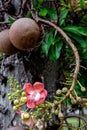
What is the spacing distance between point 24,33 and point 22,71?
249mm

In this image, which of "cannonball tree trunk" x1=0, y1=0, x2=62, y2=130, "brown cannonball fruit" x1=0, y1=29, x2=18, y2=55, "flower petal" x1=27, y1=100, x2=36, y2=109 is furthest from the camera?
"cannonball tree trunk" x1=0, y1=0, x2=62, y2=130

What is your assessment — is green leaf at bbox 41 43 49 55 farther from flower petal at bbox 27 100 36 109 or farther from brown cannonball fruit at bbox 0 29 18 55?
Result: flower petal at bbox 27 100 36 109

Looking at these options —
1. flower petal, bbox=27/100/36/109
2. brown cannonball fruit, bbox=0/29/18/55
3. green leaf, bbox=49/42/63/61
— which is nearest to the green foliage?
green leaf, bbox=49/42/63/61

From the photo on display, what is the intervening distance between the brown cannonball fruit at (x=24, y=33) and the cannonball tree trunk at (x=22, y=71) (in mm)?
179

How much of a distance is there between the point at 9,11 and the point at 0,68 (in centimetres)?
19

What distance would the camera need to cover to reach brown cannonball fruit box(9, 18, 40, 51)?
2.77 feet

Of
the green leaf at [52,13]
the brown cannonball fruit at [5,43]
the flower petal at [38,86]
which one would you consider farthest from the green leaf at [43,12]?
the flower petal at [38,86]

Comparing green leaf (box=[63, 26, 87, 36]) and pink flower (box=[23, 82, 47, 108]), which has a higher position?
green leaf (box=[63, 26, 87, 36])

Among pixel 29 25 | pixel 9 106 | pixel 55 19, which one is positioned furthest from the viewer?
pixel 9 106

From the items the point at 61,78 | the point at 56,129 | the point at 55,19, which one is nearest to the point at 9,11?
the point at 55,19

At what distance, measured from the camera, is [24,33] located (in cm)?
84

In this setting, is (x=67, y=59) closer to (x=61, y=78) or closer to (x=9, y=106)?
(x=61, y=78)

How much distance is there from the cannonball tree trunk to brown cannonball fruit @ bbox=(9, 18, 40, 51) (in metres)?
0.18

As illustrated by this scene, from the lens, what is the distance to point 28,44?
0.86 m
